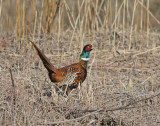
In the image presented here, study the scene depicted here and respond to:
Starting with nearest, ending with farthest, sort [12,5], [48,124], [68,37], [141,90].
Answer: [48,124]
[141,90]
[68,37]
[12,5]

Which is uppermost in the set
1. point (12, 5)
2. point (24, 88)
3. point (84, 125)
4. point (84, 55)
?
point (12, 5)

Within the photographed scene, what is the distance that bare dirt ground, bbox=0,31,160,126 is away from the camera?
9.33ft

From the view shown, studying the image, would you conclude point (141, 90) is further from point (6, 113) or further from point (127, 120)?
point (6, 113)

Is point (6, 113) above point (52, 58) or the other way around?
the other way around

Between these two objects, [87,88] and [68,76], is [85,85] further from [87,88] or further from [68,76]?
[68,76]

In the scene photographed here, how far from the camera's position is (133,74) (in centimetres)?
445

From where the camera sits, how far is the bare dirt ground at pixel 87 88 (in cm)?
284

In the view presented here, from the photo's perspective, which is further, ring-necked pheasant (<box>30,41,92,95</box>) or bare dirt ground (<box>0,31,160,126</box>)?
ring-necked pheasant (<box>30,41,92,95</box>)

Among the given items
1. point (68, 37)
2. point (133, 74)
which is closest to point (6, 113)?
point (133, 74)

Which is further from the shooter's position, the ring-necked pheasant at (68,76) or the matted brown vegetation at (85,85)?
the ring-necked pheasant at (68,76)

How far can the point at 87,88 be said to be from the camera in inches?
147

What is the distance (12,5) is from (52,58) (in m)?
4.89

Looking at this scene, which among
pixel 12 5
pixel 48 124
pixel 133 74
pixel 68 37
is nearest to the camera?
pixel 48 124

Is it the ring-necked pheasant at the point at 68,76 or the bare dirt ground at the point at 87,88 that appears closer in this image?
the bare dirt ground at the point at 87,88
